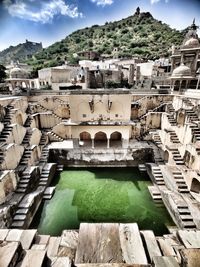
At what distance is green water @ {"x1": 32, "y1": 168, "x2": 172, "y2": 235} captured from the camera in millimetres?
9133

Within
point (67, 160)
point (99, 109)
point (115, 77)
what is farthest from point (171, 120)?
point (115, 77)

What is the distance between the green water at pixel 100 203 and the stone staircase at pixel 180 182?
169 cm

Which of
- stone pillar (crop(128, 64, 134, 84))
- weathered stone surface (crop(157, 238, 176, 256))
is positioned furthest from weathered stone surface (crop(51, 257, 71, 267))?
stone pillar (crop(128, 64, 134, 84))

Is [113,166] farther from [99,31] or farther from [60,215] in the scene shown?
[99,31]

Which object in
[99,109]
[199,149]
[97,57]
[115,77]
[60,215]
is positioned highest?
[97,57]

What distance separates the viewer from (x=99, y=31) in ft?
274

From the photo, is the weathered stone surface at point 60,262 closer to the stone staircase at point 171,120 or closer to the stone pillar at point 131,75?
the stone staircase at point 171,120

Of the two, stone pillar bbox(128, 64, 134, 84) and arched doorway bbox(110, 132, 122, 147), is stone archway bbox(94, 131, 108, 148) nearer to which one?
arched doorway bbox(110, 132, 122, 147)

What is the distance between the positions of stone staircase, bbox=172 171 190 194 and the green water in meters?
1.69

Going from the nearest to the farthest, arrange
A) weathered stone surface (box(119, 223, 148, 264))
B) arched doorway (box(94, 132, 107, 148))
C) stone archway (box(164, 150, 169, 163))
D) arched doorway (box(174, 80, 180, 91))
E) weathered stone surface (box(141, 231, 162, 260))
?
weathered stone surface (box(119, 223, 148, 264)), weathered stone surface (box(141, 231, 162, 260)), stone archway (box(164, 150, 169, 163)), arched doorway (box(94, 132, 107, 148)), arched doorway (box(174, 80, 180, 91))

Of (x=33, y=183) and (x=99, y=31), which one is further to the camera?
(x=99, y=31)

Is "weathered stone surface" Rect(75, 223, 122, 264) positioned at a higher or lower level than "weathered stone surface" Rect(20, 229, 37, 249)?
higher

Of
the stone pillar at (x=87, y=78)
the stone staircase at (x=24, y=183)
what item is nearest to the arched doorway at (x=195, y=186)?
the stone staircase at (x=24, y=183)

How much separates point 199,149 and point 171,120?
5123 mm
